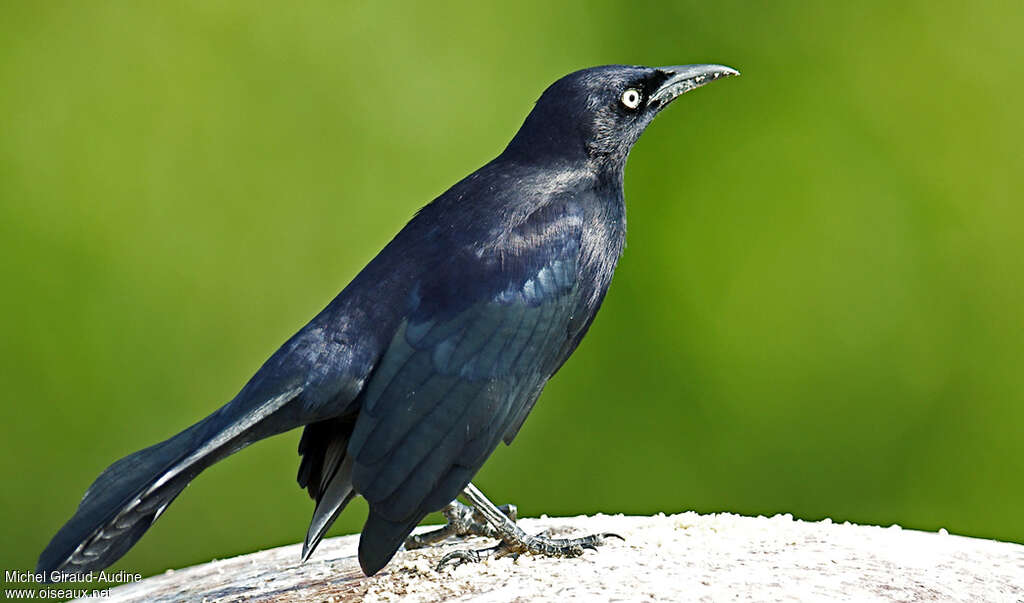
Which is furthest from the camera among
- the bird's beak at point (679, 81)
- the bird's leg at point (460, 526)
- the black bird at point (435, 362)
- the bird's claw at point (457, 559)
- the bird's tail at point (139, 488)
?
the bird's beak at point (679, 81)

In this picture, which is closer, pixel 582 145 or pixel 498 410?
pixel 498 410

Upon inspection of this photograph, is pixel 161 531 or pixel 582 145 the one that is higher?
pixel 582 145

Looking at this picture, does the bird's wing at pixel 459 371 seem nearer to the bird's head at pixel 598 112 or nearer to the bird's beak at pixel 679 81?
the bird's head at pixel 598 112

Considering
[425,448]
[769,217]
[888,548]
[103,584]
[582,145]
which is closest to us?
[425,448]

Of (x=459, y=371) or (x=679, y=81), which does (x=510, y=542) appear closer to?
(x=459, y=371)

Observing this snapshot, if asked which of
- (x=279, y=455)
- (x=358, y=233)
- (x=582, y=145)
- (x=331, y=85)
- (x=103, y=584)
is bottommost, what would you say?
(x=103, y=584)

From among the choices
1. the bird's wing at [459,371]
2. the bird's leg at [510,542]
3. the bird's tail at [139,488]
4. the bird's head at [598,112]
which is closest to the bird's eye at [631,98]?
the bird's head at [598,112]

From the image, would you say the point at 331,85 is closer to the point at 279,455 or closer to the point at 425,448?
the point at 279,455

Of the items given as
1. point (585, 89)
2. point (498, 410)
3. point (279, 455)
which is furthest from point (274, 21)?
point (498, 410)
